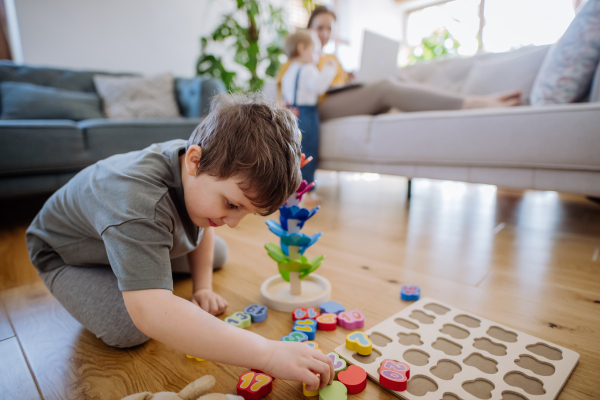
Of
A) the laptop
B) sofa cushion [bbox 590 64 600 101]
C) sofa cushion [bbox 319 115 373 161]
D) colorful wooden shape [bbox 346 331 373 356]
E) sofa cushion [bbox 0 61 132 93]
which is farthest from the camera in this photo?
the laptop

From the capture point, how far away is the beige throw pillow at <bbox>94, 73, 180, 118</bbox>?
78.2 inches

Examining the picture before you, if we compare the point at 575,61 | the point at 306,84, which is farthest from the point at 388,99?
the point at 575,61

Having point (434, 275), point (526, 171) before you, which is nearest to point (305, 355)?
point (434, 275)

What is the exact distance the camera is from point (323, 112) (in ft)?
6.00

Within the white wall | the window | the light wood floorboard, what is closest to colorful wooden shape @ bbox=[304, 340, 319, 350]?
the light wood floorboard

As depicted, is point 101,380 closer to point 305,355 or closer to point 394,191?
point 305,355

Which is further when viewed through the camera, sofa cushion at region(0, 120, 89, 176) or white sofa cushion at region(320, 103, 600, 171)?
sofa cushion at region(0, 120, 89, 176)

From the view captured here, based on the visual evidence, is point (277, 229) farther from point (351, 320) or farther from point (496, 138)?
point (496, 138)

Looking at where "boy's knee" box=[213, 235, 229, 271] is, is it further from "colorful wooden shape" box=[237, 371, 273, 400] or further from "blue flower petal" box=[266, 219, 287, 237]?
"colorful wooden shape" box=[237, 371, 273, 400]

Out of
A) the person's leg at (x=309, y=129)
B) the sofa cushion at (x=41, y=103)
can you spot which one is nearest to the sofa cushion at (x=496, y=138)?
the person's leg at (x=309, y=129)

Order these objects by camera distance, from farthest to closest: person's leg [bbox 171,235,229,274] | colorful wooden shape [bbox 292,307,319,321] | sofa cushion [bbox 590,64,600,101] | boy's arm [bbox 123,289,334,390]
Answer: sofa cushion [bbox 590,64,600,101], person's leg [bbox 171,235,229,274], colorful wooden shape [bbox 292,307,319,321], boy's arm [bbox 123,289,334,390]

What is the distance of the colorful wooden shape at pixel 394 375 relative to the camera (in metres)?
0.47

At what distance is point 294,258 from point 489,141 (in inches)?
36.4

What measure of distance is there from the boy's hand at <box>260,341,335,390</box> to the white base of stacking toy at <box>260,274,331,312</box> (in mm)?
252
